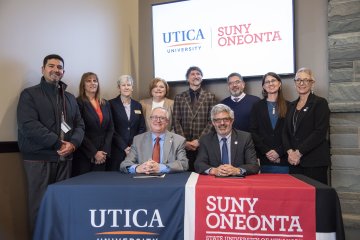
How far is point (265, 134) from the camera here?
8.72 ft

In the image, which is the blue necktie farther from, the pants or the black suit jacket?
the pants

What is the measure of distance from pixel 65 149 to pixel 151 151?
2.19ft

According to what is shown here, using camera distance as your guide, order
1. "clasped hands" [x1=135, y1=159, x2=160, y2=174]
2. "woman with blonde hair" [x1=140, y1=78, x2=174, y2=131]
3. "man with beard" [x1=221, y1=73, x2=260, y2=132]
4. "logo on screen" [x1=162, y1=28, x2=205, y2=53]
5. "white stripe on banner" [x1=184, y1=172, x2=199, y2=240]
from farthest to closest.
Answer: "logo on screen" [x1=162, y1=28, x2=205, y2=53], "woman with blonde hair" [x1=140, y1=78, x2=174, y2=131], "man with beard" [x1=221, y1=73, x2=260, y2=132], "clasped hands" [x1=135, y1=159, x2=160, y2=174], "white stripe on banner" [x1=184, y1=172, x2=199, y2=240]

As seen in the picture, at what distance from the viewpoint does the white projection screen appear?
329 cm

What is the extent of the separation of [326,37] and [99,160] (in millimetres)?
2498

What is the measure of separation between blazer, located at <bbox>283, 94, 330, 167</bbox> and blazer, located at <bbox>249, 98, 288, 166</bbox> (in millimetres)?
61

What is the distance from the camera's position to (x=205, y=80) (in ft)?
11.9

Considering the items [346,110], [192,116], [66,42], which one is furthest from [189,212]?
[66,42]

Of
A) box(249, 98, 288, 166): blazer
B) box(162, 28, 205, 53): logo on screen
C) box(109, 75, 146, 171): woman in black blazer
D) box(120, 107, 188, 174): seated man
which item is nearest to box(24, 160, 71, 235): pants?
box(120, 107, 188, 174): seated man

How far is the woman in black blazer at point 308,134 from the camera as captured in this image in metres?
2.46

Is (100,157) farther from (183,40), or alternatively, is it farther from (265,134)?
(183,40)

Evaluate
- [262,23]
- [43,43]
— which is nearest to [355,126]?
[262,23]

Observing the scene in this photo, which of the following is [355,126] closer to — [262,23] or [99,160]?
[262,23]

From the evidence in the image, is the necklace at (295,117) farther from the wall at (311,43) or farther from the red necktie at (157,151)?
the red necktie at (157,151)
